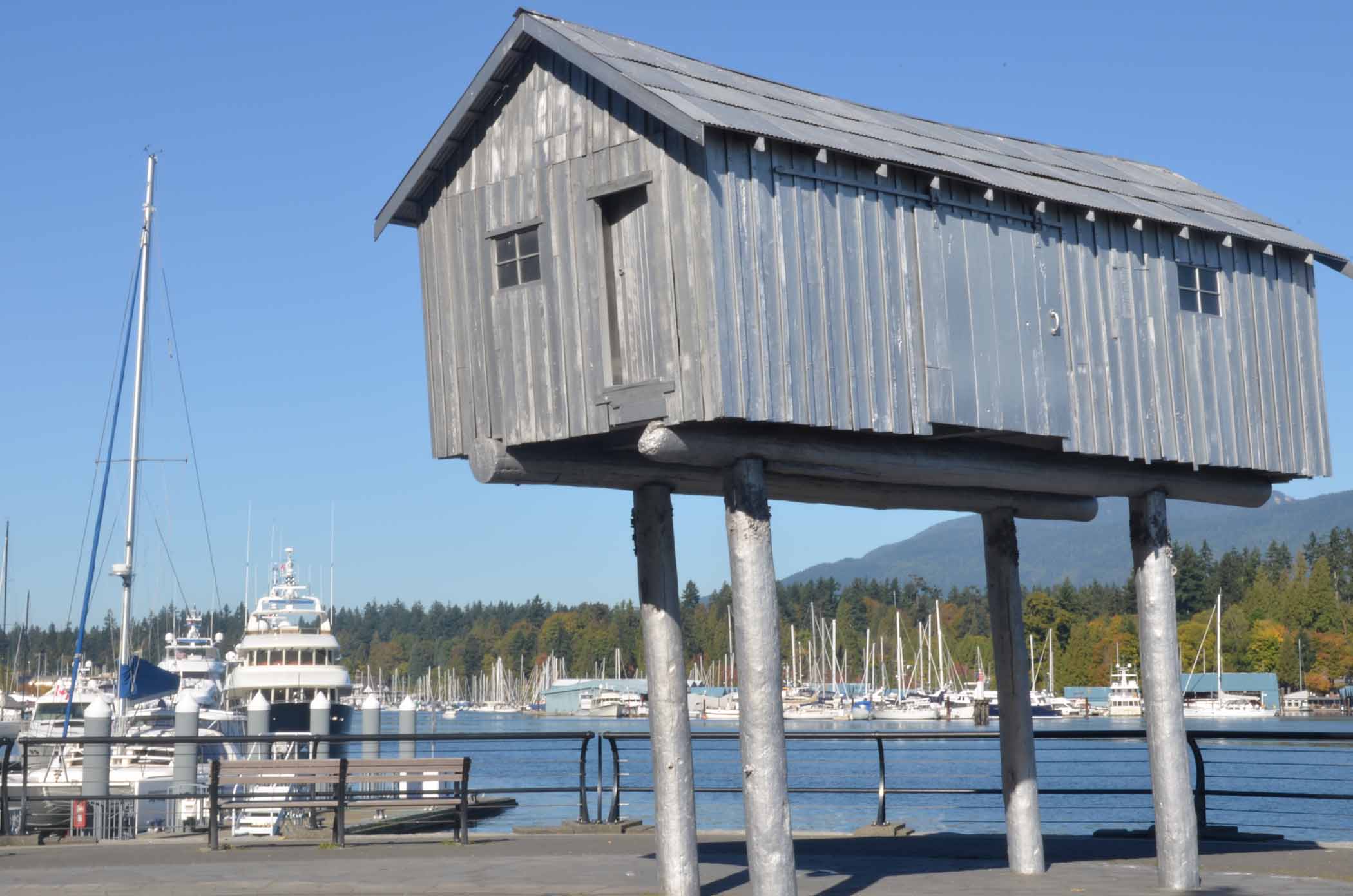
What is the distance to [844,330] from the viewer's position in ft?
40.4

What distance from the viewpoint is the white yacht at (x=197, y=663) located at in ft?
204

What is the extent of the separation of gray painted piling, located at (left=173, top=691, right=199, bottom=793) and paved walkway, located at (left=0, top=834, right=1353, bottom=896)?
33.0ft

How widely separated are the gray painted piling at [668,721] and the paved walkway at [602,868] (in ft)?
1.90

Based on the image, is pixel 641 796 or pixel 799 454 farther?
pixel 641 796

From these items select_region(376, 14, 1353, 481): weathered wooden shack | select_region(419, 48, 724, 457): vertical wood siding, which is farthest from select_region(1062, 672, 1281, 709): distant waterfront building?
select_region(419, 48, 724, 457): vertical wood siding

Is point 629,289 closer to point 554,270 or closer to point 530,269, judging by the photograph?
point 554,270

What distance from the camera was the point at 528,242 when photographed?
42.8 ft

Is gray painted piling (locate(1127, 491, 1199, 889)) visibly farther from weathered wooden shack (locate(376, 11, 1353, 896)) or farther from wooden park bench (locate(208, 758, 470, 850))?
wooden park bench (locate(208, 758, 470, 850))

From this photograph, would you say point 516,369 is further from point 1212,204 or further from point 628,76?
point 1212,204

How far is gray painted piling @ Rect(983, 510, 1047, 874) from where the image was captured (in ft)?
48.3

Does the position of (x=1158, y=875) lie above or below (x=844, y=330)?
below

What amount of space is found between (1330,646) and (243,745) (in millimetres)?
96776

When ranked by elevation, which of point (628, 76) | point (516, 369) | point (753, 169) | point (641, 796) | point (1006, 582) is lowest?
point (641, 796)

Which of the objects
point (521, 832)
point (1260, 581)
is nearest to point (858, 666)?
point (1260, 581)
